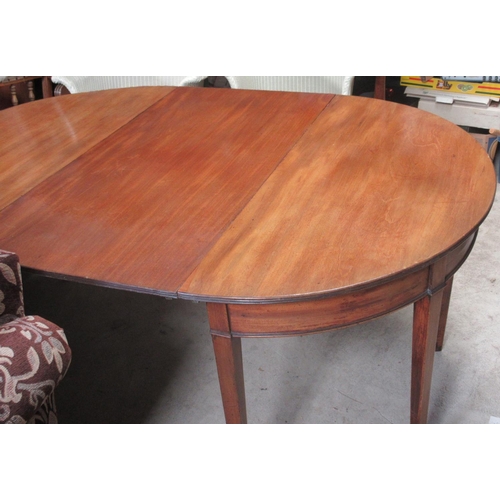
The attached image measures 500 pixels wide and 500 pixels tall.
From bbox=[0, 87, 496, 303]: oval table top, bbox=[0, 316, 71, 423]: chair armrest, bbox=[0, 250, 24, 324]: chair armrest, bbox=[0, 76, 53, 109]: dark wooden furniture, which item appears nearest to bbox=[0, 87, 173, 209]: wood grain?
bbox=[0, 87, 496, 303]: oval table top

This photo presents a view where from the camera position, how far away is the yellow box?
2723mm

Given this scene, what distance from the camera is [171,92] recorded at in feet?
6.88

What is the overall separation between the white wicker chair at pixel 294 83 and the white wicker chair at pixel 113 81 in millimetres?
181

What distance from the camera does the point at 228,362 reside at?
124 cm

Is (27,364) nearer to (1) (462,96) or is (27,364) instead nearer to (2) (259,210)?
(2) (259,210)

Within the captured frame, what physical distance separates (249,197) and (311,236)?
0.75ft

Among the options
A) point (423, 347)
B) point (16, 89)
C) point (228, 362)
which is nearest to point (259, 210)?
point (228, 362)

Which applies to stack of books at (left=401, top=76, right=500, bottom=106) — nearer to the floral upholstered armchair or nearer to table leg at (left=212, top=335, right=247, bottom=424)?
table leg at (left=212, top=335, right=247, bottom=424)

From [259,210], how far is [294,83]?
141 centimetres

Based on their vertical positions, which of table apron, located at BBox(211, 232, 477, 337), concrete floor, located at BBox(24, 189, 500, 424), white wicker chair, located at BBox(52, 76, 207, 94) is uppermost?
white wicker chair, located at BBox(52, 76, 207, 94)

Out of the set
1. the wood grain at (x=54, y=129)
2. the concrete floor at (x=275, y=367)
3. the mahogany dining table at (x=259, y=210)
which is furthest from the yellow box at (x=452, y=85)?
the wood grain at (x=54, y=129)

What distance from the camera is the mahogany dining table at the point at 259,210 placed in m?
1.15

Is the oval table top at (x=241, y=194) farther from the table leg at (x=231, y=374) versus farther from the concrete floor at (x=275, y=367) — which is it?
the concrete floor at (x=275, y=367)

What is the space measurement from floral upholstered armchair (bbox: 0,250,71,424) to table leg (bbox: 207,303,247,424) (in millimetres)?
310
